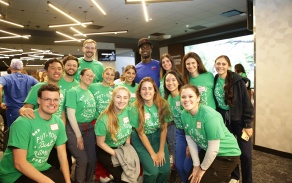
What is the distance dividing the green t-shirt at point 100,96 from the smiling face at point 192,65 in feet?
4.02

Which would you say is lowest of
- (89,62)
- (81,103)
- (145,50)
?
(81,103)

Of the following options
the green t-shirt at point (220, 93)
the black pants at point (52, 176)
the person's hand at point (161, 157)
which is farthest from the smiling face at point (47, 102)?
the green t-shirt at point (220, 93)

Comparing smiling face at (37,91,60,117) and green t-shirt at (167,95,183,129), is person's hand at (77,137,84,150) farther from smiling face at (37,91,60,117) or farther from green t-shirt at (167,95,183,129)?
green t-shirt at (167,95,183,129)

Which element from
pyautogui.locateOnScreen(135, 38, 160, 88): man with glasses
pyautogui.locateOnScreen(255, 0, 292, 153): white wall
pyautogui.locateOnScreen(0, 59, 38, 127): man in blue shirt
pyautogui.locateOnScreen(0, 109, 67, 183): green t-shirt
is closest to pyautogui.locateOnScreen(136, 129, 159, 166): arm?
pyautogui.locateOnScreen(0, 109, 67, 183): green t-shirt

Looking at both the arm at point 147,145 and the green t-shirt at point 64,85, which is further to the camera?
the green t-shirt at point 64,85

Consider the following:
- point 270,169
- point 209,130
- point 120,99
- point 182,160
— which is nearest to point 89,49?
point 120,99

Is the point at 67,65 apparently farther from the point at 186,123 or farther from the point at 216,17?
the point at 216,17

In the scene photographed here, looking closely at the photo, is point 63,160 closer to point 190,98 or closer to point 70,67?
point 70,67

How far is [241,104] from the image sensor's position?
8.22 feet

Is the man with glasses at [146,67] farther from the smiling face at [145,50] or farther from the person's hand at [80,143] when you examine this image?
the person's hand at [80,143]

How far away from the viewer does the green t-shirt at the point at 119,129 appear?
2305 millimetres

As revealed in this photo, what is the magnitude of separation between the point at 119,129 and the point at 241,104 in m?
1.52

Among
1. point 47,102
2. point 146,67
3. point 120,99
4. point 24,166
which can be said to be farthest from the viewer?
point 146,67

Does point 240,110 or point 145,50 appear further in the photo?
point 145,50
